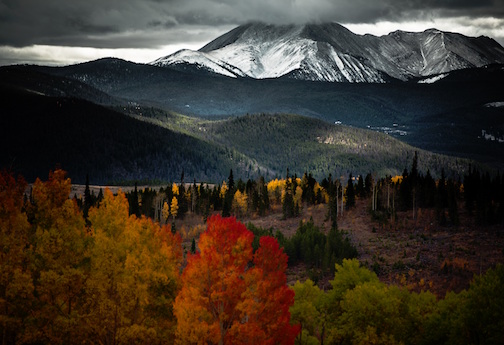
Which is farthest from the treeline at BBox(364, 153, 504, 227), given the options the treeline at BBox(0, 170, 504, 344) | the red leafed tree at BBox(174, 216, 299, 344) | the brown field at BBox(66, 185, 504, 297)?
the red leafed tree at BBox(174, 216, 299, 344)

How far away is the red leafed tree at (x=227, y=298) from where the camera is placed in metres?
31.8

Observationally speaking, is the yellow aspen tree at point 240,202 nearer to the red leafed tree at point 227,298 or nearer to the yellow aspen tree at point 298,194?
the yellow aspen tree at point 298,194

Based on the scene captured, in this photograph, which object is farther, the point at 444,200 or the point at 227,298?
the point at 444,200

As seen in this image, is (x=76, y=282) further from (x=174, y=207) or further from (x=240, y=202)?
(x=174, y=207)

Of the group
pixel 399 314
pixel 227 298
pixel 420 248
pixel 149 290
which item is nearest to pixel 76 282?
pixel 149 290

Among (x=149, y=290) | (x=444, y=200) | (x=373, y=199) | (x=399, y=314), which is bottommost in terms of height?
(x=399, y=314)

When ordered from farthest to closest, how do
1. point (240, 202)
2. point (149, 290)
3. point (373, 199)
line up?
point (240, 202) → point (373, 199) → point (149, 290)

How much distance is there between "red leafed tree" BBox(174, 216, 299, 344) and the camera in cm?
3178

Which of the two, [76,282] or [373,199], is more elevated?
[373,199]

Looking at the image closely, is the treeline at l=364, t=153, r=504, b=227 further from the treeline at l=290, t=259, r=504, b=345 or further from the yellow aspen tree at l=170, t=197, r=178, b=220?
the treeline at l=290, t=259, r=504, b=345

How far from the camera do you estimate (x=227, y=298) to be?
106ft

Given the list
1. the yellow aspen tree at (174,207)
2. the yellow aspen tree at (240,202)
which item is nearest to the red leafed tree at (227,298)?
the yellow aspen tree at (240,202)

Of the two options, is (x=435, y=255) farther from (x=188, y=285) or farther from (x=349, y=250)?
(x=188, y=285)

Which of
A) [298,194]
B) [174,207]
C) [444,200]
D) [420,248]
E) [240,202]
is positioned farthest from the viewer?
[298,194]
